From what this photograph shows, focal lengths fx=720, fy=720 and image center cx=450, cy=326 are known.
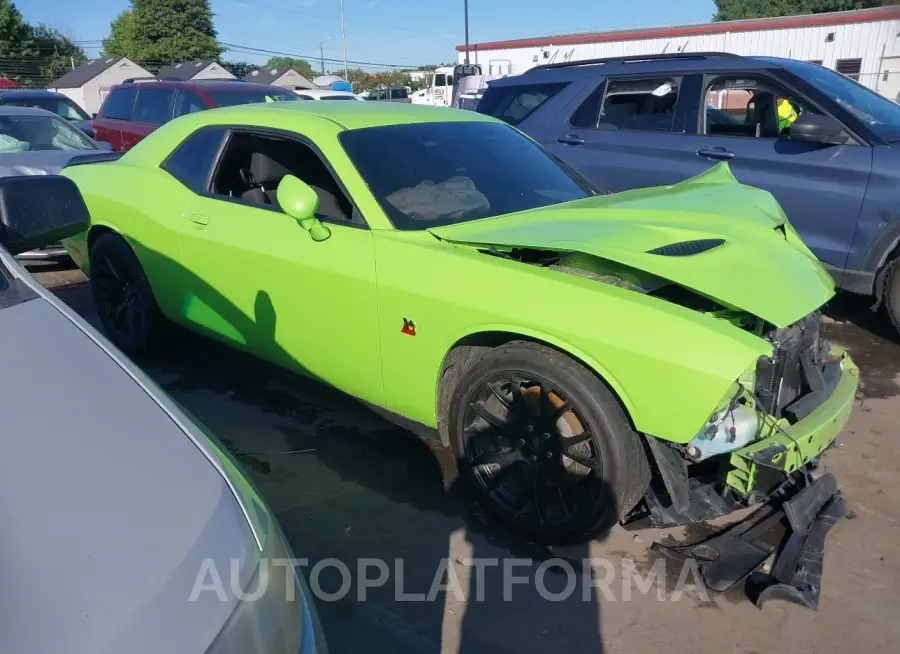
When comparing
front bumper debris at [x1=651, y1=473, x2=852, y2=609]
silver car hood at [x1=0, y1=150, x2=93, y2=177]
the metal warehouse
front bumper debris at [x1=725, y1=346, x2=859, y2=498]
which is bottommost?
front bumper debris at [x1=651, y1=473, x2=852, y2=609]

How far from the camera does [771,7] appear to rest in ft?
175

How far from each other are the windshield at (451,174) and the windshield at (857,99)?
7.64ft

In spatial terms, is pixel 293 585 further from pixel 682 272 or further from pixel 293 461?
pixel 293 461

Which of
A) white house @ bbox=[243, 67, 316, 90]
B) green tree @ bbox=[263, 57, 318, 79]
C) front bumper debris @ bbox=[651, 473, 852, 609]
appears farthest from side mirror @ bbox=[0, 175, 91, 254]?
green tree @ bbox=[263, 57, 318, 79]

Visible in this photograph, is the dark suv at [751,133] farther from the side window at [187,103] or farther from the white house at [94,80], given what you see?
the white house at [94,80]

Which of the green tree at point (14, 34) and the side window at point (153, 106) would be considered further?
the green tree at point (14, 34)

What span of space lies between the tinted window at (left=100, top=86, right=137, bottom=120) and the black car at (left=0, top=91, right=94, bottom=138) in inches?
21.5

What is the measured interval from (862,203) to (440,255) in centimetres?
330

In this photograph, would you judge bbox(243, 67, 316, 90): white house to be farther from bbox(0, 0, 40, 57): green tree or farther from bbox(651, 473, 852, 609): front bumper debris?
bbox(651, 473, 852, 609): front bumper debris

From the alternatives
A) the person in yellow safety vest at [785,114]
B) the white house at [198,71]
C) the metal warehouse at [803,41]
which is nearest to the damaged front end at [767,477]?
the person in yellow safety vest at [785,114]

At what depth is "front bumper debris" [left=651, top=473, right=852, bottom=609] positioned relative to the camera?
252 cm

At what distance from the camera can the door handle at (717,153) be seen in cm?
527

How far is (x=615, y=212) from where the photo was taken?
3062 mm

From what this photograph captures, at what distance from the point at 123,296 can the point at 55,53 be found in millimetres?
65351
